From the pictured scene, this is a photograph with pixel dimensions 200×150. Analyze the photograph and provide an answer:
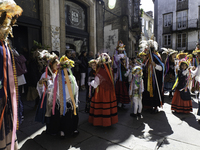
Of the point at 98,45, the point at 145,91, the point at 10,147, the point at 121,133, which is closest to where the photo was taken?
the point at 10,147

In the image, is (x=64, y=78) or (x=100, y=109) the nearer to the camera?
(x=64, y=78)

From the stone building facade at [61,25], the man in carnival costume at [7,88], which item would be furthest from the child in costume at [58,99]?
the stone building facade at [61,25]

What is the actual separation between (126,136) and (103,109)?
76cm

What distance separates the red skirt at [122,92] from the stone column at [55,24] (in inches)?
155

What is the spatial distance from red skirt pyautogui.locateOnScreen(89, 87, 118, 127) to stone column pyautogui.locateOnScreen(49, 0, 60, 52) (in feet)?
15.2

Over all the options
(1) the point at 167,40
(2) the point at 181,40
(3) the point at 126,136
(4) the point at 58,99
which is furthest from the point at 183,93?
(1) the point at 167,40

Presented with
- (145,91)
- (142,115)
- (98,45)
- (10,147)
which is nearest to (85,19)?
(98,45)

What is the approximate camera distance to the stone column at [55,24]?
6953mm

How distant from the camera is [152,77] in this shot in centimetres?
461

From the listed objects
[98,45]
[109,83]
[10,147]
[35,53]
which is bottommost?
[10,147]

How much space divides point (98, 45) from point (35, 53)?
6.21m

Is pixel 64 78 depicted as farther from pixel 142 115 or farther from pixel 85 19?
pixel 85 19

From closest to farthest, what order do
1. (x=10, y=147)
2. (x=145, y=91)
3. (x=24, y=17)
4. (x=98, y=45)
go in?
(x=10, y=147), (x=145, y=91), (x=24, y=17), (x=98, y=45)

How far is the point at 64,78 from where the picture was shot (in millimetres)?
2904
